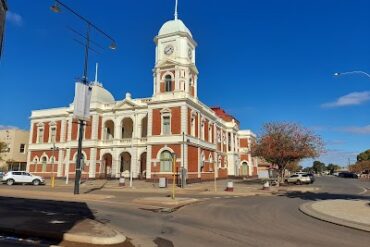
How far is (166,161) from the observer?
43.7m

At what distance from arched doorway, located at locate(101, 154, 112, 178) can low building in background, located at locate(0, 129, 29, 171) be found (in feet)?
76.0

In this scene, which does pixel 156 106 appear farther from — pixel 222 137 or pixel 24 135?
pixel 24 135

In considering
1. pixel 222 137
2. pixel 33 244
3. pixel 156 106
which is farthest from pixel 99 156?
pixel 33 244

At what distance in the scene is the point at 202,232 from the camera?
37.0 feet

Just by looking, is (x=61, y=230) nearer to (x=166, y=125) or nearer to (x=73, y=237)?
(x=73, y=237)

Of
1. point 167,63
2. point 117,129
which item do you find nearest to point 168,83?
point 167,63

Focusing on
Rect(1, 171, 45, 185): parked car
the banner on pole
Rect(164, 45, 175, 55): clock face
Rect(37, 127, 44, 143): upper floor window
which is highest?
Rect(164, 45, 175, 55): clock face

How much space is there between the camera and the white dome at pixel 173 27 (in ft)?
152

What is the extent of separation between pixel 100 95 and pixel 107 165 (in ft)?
36.6

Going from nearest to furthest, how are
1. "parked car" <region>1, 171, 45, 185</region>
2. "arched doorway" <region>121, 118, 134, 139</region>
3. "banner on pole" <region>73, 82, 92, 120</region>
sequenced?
"banner on pole" <region>73, 82, 92, 120</region>
"parked car" <region>1, 171, 45, 185</region>
"arched doorway" <region>121, 118, 134, 139</region>

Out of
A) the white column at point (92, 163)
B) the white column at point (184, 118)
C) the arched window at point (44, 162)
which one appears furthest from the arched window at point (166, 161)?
the arched window at point (44, 162)

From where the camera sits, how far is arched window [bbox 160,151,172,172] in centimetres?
4341

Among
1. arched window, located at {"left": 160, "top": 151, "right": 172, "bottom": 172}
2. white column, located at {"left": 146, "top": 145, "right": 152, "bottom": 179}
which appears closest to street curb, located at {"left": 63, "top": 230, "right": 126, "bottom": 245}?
arched window, located at {"left": 160, "top": 151, "right": 172, "bottom": 172}

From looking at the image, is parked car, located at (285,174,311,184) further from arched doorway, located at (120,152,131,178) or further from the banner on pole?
the banner on pole
